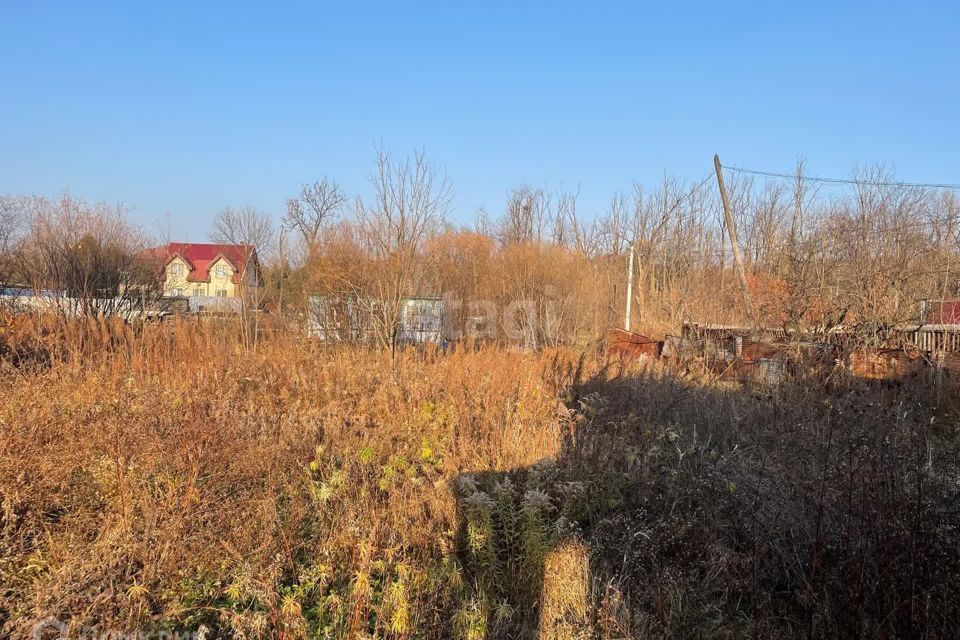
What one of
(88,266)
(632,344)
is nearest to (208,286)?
(88,266)

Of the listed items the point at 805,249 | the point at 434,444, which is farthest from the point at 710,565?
the point at 805,249

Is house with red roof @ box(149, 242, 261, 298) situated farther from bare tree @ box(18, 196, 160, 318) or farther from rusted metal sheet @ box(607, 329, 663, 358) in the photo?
rusted metal sheet @ box(607, 329, 663, 358)

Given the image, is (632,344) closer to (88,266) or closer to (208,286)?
(88,266)

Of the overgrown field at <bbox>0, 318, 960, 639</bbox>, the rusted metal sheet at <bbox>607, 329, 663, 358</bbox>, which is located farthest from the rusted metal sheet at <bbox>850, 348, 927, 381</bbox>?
the rusted metal sheet at <bbox>607, 329, 663, 358</bbox>

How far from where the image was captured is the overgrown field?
229 cm

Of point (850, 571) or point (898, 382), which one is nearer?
point (850, 571)

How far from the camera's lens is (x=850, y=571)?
2381mm

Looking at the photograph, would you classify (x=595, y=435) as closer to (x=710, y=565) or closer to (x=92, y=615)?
(x=710, y=565)

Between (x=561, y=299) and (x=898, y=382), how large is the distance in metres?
7.37

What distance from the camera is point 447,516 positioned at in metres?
3.12

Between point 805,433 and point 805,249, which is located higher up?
point 805,249

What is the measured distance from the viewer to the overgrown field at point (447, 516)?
2.29 metres

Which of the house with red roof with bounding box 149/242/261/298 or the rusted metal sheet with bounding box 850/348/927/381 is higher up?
the house with red roof with bounding box 149/242/261/298

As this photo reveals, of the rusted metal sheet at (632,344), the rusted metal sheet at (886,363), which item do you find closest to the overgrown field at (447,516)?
the rusted metal sheet at (886,363)
